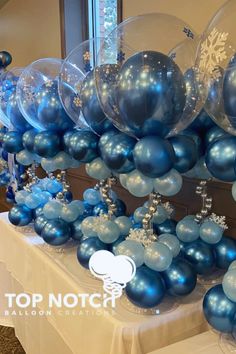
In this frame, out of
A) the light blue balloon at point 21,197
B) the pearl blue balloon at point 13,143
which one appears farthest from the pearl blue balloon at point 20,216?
the pearl blue balloon at point 13,143

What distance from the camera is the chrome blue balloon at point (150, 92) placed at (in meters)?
0.90

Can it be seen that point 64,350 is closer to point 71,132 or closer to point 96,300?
point 96,300

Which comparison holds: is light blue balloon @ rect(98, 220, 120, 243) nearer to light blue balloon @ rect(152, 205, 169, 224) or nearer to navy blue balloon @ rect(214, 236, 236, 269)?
light blue balloon @ rect(152, 205, 169, 224)

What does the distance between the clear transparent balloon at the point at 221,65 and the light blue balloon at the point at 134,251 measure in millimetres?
470

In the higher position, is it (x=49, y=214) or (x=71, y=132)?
(x=71, y=132)

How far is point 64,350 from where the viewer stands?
1511mm

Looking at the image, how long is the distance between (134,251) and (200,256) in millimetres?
261

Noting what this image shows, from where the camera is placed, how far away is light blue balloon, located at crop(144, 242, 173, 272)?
103 centimetres

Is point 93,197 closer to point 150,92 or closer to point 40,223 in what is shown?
point 40,223

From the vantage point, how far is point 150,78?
0.90 metres

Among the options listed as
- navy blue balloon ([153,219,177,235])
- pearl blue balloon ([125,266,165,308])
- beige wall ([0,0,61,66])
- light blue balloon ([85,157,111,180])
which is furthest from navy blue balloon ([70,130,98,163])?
beige wall ([0,0,61,66])

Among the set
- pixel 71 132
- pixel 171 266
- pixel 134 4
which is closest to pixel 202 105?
pixel 171 266

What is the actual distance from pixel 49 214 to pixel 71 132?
1.42 feet


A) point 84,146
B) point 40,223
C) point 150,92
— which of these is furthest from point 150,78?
point 40,223
